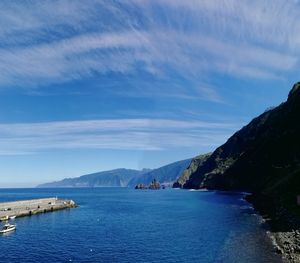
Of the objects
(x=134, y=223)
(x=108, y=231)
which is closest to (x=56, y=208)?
(x=134, y=223)

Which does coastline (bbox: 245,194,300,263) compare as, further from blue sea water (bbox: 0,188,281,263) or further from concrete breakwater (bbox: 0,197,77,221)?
concrete breakwater (bbox: 0,197,77,221)

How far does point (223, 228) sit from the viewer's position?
105 meters

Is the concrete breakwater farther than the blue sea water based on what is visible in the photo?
Yes

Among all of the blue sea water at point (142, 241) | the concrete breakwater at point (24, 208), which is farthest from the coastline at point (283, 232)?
the concrete breakwater at point (24, 208)

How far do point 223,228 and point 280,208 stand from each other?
77.4ft

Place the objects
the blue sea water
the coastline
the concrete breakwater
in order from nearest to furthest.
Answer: the coastline < the blue sea water < the concrete breakwater

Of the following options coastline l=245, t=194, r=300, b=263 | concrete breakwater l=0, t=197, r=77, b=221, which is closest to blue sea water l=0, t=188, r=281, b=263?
coastline l=245, t=194, r=300, b=263

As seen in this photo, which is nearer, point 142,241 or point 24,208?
point 142,241

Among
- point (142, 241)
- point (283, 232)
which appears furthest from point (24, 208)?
point (283, 232)

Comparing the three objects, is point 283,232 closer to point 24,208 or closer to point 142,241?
point 142,241

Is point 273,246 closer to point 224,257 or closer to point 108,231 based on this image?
point 224,257

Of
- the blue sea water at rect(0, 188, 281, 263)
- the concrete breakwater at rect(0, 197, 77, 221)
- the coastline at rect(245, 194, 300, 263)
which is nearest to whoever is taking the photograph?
the coastline at rect(245, 194, 300, 263)

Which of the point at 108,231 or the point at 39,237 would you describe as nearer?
the point at 39,237

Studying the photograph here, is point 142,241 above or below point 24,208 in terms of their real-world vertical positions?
below
